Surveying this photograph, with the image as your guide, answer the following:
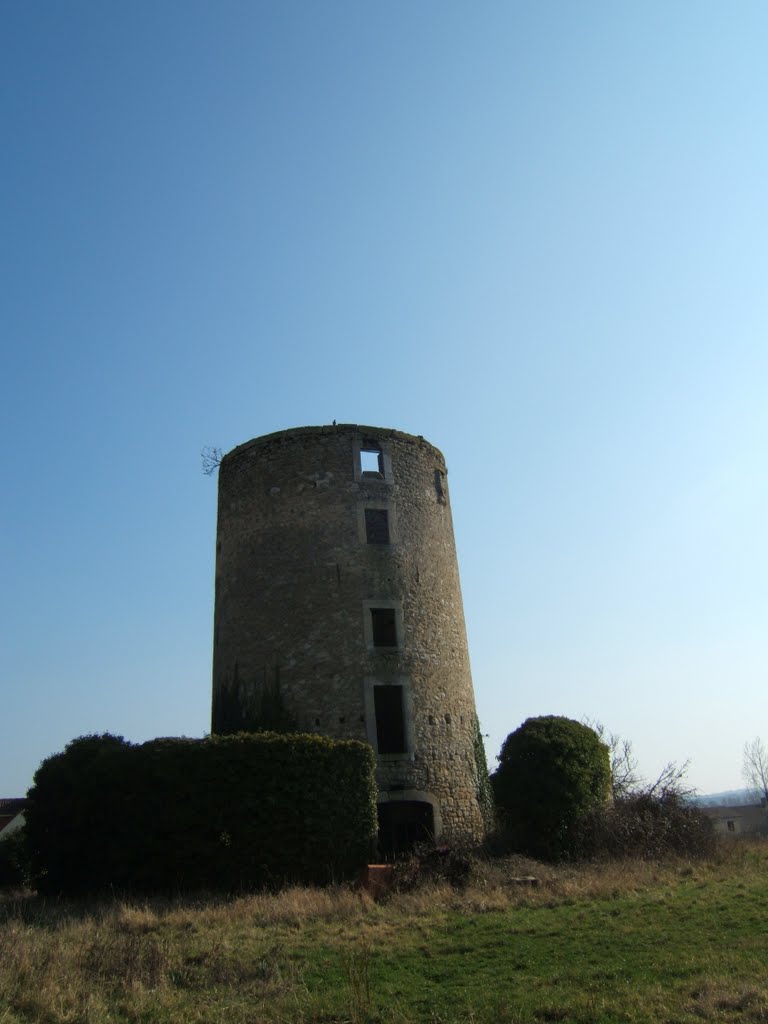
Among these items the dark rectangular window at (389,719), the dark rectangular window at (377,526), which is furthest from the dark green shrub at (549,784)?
the dark rectangular window at (377,526)

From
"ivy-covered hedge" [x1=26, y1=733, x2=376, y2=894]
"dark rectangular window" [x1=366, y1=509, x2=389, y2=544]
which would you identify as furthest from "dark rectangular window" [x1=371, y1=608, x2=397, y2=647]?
"ivy-covered hedge" [x1=26, y1=733, x2=376, y2=894]

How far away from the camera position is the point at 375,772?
19625 millimetres

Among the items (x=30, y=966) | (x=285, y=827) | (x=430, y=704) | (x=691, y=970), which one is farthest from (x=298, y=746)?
(x=691, y=970)

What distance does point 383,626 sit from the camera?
70.9 feet

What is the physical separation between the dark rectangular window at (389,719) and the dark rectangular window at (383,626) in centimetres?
124

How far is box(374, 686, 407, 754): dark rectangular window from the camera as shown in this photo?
20.6m

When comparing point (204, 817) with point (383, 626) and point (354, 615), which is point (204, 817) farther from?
point (383, 626)

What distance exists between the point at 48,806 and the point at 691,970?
13.3 metres

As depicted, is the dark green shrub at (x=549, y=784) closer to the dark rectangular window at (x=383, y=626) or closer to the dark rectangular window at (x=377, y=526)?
the dark rectangular window at (x=383, y=626)

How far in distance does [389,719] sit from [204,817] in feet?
20.8

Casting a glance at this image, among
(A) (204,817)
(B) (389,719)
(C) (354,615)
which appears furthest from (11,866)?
(C) (354,615)

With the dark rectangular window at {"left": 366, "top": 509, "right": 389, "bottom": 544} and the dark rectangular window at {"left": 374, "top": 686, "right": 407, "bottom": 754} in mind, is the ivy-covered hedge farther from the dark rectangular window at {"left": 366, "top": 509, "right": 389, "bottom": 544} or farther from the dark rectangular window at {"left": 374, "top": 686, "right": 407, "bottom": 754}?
the dark rectangular window at {"left": 366, "top": 509, "right": 389, "bottom": 544}

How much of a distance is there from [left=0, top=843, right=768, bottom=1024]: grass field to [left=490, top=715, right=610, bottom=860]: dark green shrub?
15.2 ft

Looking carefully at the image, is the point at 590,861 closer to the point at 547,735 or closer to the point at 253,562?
the point at 547,735
